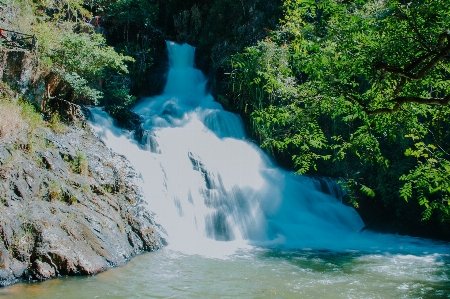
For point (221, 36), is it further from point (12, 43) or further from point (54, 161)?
point (54, 161)

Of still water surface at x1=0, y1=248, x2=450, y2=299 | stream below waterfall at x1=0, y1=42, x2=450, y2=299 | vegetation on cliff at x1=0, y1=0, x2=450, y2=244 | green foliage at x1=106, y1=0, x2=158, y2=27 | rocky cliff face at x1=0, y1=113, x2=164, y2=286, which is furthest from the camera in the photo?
green foliage at x1=106, y1=0, x2=158, y2=27

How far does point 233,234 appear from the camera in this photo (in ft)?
38.1

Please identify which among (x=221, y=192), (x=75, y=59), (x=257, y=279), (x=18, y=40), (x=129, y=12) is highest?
(x=129, y=12)

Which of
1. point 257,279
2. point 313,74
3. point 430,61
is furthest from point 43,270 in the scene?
point 430,61

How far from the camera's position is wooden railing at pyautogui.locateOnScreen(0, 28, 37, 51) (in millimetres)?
10859

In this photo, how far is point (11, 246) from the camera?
21.1 feet

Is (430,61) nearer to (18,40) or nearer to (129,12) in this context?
(18,40)

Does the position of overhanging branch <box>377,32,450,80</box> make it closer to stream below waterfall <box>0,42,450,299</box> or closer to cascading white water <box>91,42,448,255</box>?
stream below waterfall <box>0,42,450,299</box>

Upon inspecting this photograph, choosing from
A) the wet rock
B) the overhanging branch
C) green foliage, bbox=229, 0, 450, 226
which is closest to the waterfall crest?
the wet rock

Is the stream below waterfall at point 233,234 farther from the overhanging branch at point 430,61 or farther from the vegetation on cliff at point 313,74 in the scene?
the overhanging branch at point 430,61

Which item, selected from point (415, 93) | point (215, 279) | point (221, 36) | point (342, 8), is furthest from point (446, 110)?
point (221, 36)

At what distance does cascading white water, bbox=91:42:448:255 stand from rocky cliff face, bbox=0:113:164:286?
1211 millimetres

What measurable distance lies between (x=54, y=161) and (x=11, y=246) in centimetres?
288

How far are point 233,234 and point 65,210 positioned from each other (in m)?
5.53
